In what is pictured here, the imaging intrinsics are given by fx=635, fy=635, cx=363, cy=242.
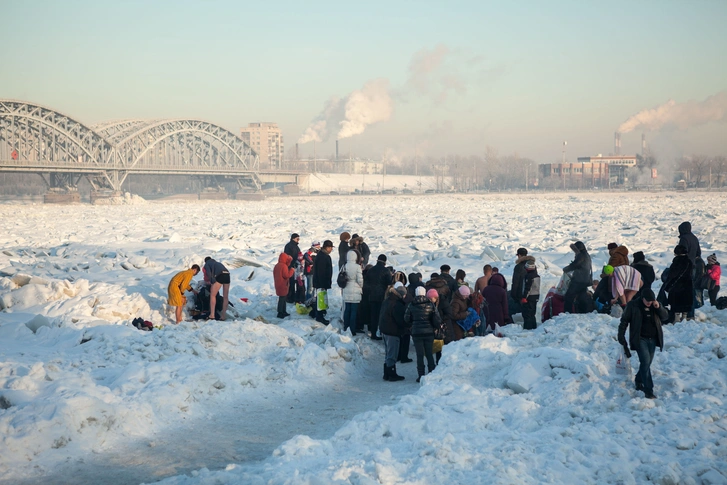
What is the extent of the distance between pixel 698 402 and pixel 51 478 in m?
6.56

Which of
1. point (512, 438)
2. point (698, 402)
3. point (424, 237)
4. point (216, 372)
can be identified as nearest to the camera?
point (512, 438)

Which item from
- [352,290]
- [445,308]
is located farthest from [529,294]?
[352,290]

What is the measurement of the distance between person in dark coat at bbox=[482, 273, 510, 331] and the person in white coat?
220 cm

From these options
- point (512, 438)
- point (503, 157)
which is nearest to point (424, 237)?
point (512, 438)

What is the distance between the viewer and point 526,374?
305 inches

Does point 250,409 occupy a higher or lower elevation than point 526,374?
lower

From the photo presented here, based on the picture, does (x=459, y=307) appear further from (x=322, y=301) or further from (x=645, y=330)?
(x=645, y=330)

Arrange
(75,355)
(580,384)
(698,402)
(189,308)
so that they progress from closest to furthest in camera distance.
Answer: (698,402) < (580,384) < (75,355) < (189,308)

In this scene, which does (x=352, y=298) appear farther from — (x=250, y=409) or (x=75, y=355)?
(x=75, y=355)

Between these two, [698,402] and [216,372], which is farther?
[216,372]

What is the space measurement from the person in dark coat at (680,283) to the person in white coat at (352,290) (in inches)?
193

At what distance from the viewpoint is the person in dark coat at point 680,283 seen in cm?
911

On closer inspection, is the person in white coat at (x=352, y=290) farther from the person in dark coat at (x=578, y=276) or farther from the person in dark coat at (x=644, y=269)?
the person in dark coat at (x=644, y=269)

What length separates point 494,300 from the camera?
11.0m
